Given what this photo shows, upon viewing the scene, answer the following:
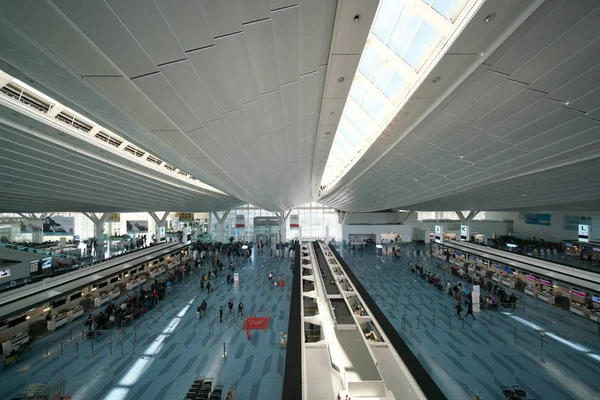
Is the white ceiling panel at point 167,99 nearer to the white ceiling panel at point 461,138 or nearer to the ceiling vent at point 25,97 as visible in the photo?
the ceiling vent at point 25,97

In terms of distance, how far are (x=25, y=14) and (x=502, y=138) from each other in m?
8.21

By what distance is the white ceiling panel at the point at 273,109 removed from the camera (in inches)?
148

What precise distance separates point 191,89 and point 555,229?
141 feet

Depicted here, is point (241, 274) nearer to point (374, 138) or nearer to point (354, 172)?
point (354, 172)

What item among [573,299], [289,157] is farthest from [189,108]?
[573,299]

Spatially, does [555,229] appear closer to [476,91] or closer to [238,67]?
[476,91]

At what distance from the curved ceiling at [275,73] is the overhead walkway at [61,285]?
234 inches

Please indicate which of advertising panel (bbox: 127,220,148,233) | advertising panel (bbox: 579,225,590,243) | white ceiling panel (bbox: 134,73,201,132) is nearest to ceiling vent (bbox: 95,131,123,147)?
white ceiling panel (bbox: 134,73,201,132)

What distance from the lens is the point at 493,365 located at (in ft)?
26.7

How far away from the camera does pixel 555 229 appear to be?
31.6 m

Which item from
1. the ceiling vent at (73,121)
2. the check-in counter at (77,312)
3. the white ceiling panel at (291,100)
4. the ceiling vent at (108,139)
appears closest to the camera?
the white ceiling panel at (291,100)

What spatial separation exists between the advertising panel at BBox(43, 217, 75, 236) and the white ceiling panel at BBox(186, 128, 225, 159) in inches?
1257

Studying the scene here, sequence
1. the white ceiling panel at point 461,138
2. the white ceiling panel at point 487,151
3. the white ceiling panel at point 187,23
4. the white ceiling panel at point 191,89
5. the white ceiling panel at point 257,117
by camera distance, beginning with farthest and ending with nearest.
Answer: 1. the white ceiling panel at point 487,151
2. the white ceiling panel at point 461,138
3. the white ceiling panel at point 257,117
4. the white ceiling panel at point 191,89
5. the white ceiling panel at point 187,23

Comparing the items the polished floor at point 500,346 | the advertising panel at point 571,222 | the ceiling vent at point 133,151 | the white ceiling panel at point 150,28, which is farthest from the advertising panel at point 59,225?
the advertising panel at point 571,222
